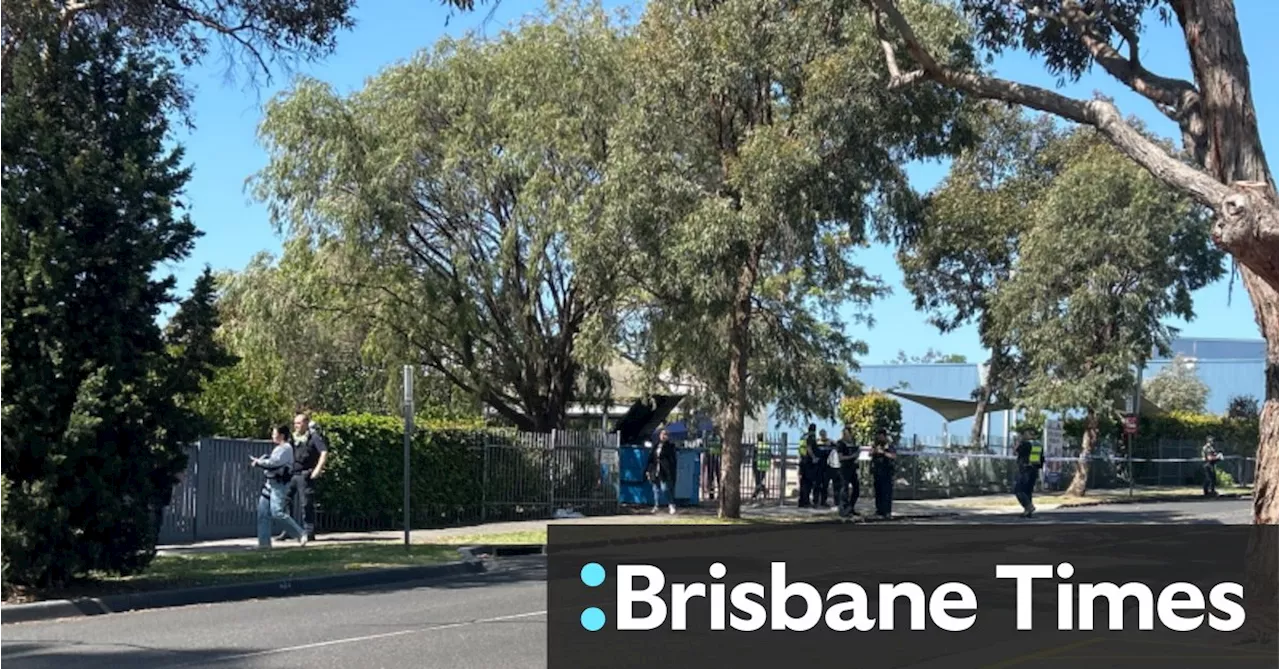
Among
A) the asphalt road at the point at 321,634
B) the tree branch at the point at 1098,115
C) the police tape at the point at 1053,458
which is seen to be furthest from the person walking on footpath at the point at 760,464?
the tree branch at the point at 1098,115

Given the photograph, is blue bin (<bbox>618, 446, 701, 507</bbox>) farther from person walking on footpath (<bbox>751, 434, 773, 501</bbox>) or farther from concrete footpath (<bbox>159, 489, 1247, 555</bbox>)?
person walking on footpath (<bbox>751, 434, 773, 501</bbox>)

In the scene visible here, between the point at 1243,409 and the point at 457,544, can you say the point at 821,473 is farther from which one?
the point at 1243,409

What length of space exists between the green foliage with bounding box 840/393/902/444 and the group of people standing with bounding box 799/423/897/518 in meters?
13.5

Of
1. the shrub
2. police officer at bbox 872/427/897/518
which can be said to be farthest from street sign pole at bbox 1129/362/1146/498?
the shrub

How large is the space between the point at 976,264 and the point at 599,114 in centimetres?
2434

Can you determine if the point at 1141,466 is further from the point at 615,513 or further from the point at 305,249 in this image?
the point at 305,249

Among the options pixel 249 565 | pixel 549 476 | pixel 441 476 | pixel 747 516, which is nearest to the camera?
pixel 249 565

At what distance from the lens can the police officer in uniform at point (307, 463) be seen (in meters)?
21.0

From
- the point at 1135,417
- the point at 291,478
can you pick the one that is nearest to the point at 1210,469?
the point at 1135,417

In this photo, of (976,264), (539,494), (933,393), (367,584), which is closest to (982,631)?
(367,584)

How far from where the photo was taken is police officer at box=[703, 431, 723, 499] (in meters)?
31.5

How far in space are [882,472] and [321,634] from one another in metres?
18.1

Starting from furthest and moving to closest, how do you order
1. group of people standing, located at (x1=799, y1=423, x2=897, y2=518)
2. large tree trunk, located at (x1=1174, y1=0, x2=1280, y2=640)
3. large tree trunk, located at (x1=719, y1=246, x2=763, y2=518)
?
group of people standing, located at (x1=799, y1=423, x2=897, y2=518) → large tree trunk, located at (x1=719, y1=246, x2=763, y2=518) → large tree trunk, located at (x1=1174, y1=0, x2=1280, y2=640)

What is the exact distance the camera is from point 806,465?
103 ft
